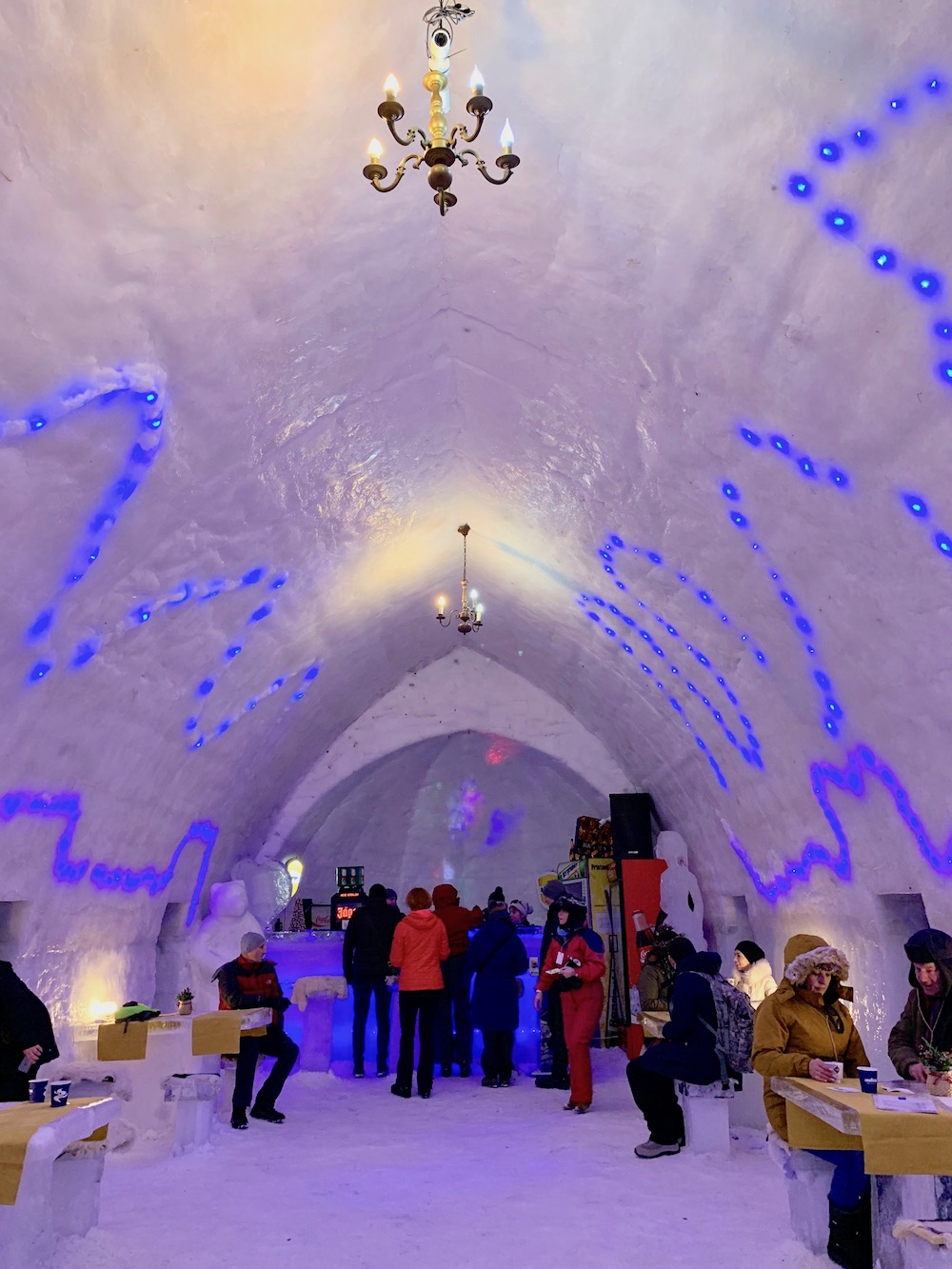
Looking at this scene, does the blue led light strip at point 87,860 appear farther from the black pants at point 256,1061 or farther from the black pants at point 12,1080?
the black pants at point 256,1061

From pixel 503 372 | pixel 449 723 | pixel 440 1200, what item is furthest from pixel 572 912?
pixel 449 723

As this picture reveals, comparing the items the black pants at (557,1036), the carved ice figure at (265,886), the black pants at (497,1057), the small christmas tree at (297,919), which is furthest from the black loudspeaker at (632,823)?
the small christmas tree at (297,919)

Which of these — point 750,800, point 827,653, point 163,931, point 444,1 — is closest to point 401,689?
point 163,931

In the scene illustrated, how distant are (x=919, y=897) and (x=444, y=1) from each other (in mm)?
5496

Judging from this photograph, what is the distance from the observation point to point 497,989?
860 cm

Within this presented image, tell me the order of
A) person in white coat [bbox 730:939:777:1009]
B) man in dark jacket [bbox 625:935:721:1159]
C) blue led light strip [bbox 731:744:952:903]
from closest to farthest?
1. blue led light strip [bbox 731:744:952:903]
2. man in dark jacket [bbox 625:935:721:1159]
3. person in white coat [bbox 730:939:777:1009]

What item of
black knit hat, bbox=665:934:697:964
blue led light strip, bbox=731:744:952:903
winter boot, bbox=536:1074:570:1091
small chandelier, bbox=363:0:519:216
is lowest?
winter boot, bbox=536:1074:570:1091

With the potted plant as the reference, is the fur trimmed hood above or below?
above

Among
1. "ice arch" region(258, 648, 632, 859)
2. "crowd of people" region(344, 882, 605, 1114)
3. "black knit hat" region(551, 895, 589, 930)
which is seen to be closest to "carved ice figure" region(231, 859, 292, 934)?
"ice arch" region(258, 648, 632, 859)

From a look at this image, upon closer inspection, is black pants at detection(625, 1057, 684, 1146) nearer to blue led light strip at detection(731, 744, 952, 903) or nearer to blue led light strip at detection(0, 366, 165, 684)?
blue led light strip at detection(731, 744, 952, 903)

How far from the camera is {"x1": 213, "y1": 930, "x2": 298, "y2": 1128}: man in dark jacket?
6957mm

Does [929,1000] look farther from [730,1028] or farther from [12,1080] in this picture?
[12,1080]

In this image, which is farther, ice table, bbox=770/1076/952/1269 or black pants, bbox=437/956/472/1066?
black pants, bbox=437/956/472/1066

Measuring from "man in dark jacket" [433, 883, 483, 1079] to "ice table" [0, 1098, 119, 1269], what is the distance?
4.85 metres
